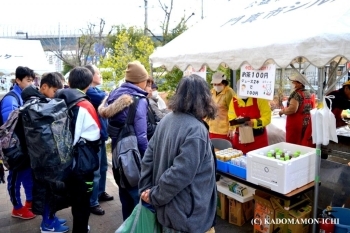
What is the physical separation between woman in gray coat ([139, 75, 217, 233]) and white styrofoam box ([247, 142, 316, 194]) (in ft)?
2.96

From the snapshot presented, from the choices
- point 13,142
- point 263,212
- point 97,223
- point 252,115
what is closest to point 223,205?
point 263,212

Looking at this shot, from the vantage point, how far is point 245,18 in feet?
11.8

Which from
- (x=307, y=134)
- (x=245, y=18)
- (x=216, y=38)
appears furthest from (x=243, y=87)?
(x=307, y=134)

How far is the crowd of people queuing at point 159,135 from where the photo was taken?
181 cm

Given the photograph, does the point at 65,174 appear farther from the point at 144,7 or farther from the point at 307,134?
the point at 144,7

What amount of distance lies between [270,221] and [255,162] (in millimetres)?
686

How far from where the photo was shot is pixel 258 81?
9.69ft

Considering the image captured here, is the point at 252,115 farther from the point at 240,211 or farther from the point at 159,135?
the point at 159,135

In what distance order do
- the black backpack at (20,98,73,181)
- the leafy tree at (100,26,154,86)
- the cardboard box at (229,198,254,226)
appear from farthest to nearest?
the leafy tree at (100,26,154,86) < the cardboard box at (229,198,254,226) < the black backpack at (20,98,73,181)

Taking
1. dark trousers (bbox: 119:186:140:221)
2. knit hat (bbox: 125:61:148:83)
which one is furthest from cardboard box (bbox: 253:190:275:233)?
knit hat (bbox: 125:61:148:83)

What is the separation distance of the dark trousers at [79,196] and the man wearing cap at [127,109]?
33cm

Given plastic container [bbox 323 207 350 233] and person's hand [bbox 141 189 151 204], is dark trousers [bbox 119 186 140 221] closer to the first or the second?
person's hand [bbox 141 189 151 204]

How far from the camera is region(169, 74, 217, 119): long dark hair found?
1.83 meters

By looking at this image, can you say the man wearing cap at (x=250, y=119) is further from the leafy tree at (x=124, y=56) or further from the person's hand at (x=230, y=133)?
the leafy tree at (x=124, y=56)
